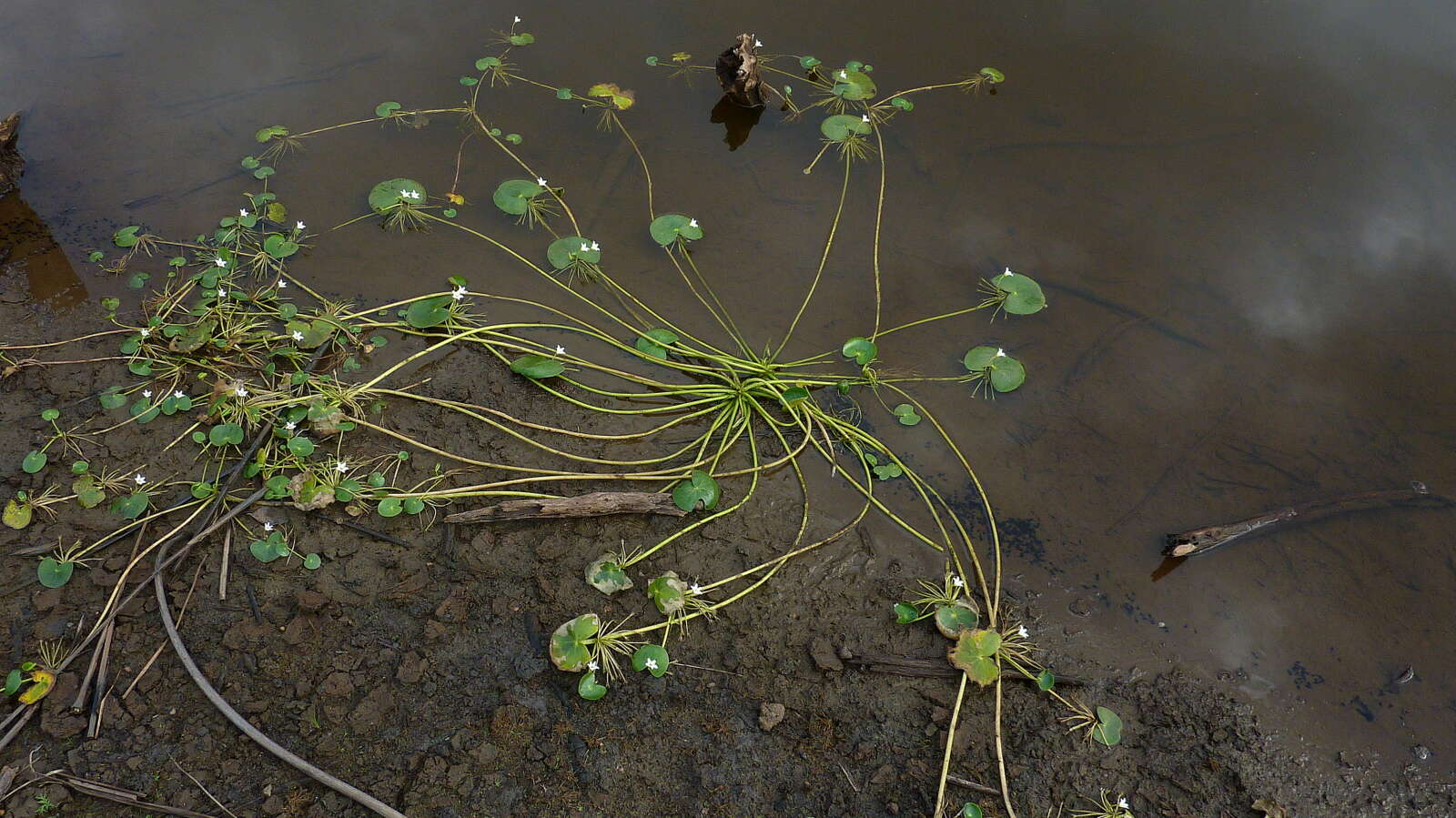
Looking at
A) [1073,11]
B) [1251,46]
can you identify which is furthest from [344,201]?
[1251,46]

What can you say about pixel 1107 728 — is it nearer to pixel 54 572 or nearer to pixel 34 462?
pixel 54 572

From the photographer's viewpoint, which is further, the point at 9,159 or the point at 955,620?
the point at 9,159

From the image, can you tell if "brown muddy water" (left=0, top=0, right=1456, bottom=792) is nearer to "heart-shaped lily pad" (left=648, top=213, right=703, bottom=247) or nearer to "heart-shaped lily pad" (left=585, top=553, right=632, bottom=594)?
"heart-shaped lily pad" (left=648, top=213, right=703, bottom=247)

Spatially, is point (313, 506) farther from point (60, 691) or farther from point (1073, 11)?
point (1073, 11)

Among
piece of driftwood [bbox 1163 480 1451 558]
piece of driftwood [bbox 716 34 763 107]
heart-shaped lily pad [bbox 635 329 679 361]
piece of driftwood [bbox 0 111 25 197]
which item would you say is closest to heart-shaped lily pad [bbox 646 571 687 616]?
heart-shaped lily pad [bbox 635 329 679 361]

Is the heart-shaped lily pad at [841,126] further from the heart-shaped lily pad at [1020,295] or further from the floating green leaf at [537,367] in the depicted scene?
the floating green leaf at [537,367]

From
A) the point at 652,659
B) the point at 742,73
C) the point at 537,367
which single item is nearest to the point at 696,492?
the point at 652,659

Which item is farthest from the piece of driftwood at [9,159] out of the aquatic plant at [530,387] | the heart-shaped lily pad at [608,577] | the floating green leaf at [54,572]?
the heart-shaped lily pad at [608,577]

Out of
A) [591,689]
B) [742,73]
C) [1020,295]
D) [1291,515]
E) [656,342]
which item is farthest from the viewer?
[742,73]
